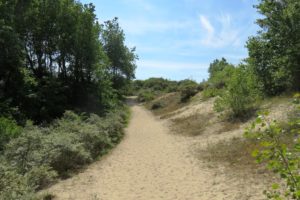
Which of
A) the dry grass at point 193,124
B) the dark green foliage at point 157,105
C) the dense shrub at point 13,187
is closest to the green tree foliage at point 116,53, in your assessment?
the dark green foliage at point 157,105

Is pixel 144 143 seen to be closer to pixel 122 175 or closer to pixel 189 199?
pixel 122 175

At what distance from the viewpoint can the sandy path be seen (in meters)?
8.67

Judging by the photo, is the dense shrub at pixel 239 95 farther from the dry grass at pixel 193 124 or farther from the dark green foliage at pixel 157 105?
the dark green foliage at pixel 157 105

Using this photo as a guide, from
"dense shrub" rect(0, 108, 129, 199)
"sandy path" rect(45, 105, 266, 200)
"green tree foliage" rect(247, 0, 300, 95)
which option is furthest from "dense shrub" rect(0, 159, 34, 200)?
"green tree foliage" rect(247, 0, 300, 95)

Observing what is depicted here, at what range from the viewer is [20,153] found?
1063cm

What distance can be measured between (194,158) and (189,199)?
4.84m

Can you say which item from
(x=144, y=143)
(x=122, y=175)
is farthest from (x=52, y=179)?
(x=144, y=143)

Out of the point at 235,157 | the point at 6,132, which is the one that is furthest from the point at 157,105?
the point at 235,157

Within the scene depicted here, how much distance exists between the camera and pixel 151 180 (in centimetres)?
1025

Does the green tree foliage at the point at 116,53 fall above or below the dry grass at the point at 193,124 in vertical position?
above

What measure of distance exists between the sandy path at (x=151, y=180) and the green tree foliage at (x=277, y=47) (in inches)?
354

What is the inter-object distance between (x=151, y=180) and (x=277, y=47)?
13.9 meters

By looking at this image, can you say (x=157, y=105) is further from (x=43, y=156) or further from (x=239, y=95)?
(x=43, y=156)

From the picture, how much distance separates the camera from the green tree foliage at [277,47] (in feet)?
63.9
